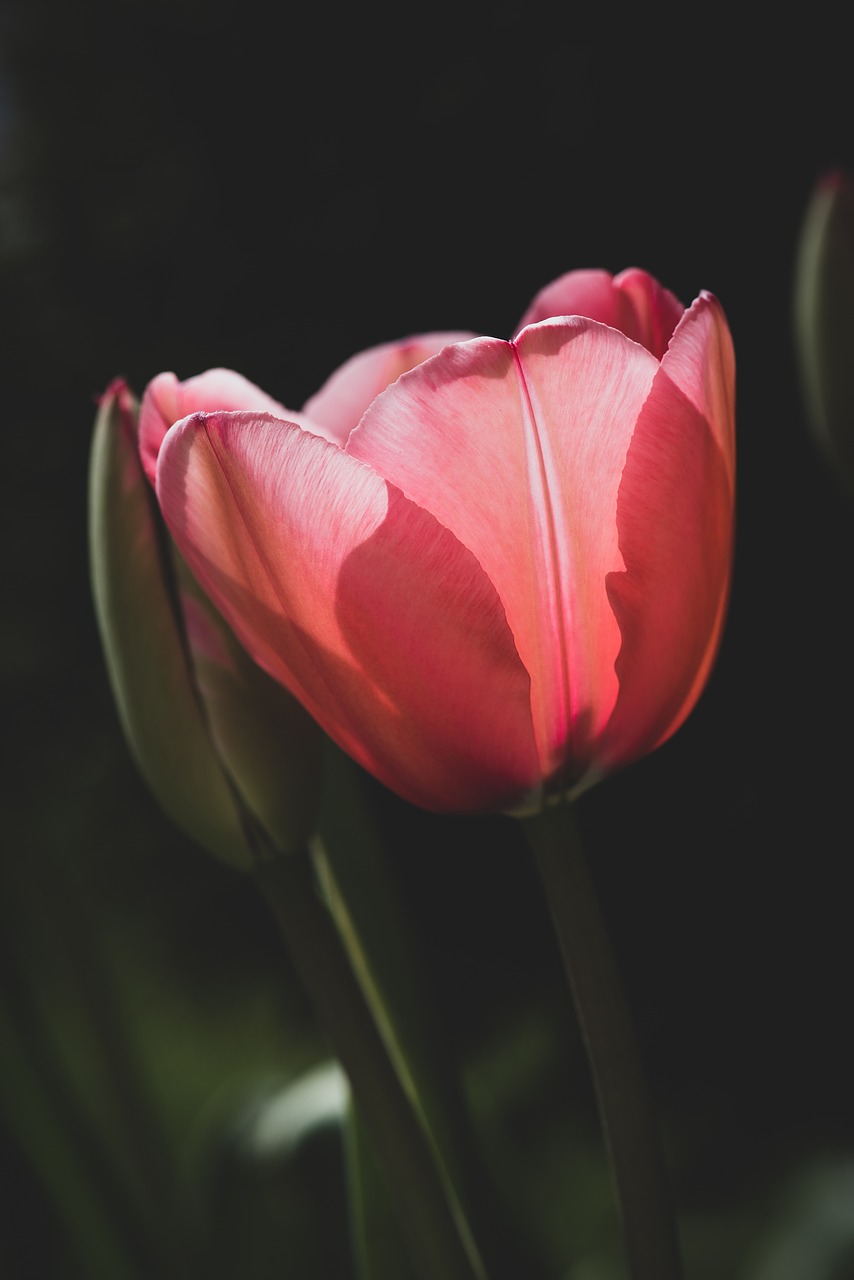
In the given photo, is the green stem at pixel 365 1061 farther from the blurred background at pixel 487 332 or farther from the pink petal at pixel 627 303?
the blurred background at pixel 487 332

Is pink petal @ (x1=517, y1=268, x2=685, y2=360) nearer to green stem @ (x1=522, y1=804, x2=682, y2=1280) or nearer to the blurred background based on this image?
green stem @ (x1=522, y1=804, x2=682, y2=1280)

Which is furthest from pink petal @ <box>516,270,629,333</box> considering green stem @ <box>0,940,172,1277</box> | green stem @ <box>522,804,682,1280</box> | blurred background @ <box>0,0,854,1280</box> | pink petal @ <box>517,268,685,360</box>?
blurred background @ <box>0,0,854,1280</box>

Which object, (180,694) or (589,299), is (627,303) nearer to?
(589,299)

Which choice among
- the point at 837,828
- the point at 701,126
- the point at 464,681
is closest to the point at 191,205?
the point at 701,126

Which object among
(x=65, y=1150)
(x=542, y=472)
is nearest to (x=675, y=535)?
(x=542, y=472)

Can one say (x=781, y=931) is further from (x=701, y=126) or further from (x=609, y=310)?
(x=609, y=310)

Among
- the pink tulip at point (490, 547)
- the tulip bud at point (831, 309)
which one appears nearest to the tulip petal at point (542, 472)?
the pink tulip at point (490, 547)
